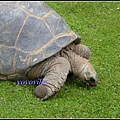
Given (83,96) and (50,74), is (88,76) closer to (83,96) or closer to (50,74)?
(83,96)

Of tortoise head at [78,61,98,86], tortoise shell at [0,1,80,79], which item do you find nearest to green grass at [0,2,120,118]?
tortoise head at [78,61,98,86]

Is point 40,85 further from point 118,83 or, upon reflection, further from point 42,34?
point 118,83

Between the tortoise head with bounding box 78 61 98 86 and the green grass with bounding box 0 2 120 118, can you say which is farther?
the tortoise head with bounding box 78 61 98 86

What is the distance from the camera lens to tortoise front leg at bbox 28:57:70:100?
180 inches

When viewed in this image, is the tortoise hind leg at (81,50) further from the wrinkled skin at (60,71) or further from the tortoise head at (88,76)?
the tortoise head at (88,76)

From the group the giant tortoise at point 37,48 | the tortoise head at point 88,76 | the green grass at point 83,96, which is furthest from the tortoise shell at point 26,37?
the tortoise head at point 88,76

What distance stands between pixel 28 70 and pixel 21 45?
0.33 meters

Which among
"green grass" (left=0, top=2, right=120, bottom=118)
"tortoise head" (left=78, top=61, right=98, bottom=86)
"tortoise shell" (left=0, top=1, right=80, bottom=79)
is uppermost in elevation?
"tortoise shell" (left=0, top=1, right=80, bottom=79)

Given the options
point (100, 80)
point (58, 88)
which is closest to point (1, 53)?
point (58, 88)

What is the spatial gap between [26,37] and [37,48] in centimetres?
21

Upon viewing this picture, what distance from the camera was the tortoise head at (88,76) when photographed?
4.87m

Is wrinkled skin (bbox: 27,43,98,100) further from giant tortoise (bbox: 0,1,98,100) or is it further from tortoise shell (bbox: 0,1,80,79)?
tortoise shell (bbox: 0,1,80,79)

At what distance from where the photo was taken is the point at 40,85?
4.61 m

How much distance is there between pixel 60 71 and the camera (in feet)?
15.4
